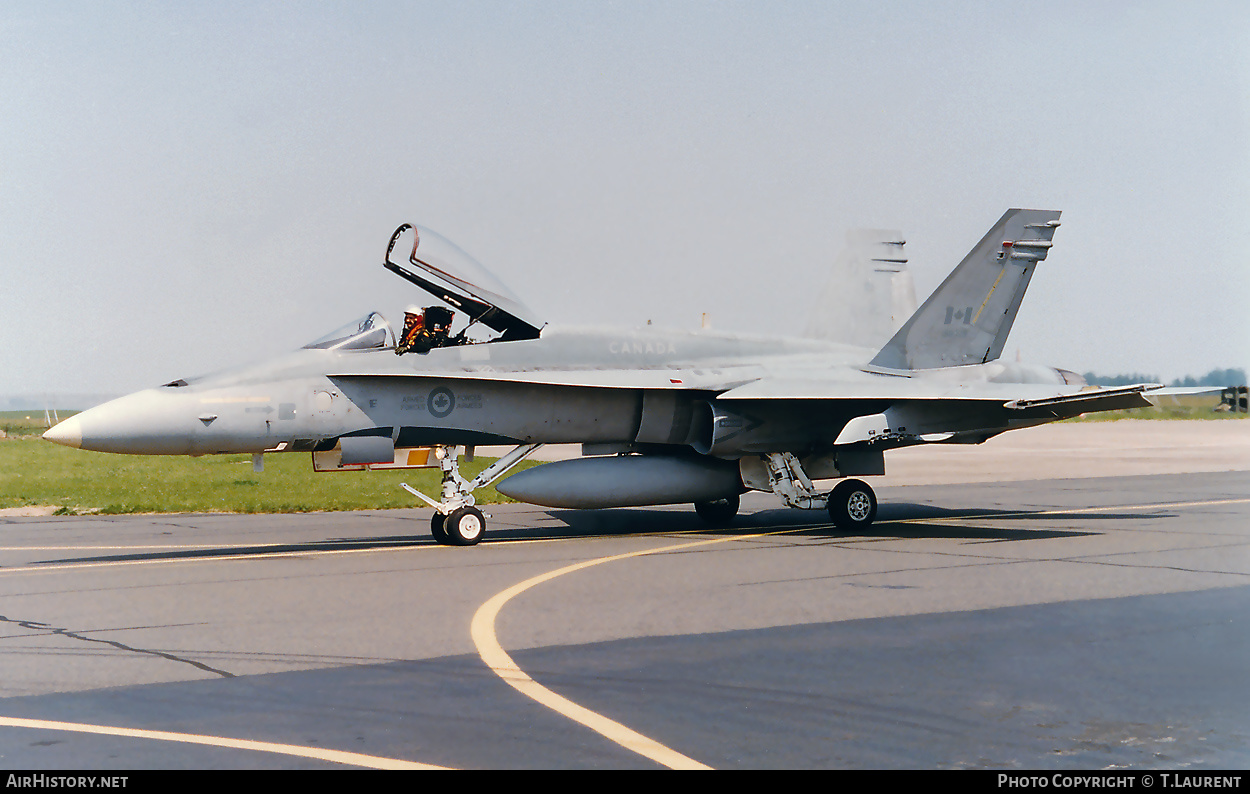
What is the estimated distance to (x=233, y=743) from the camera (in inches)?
213

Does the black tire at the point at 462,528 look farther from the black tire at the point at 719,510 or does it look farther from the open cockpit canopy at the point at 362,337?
the black tire at the point at 719,510

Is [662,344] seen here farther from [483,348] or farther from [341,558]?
[341,558]

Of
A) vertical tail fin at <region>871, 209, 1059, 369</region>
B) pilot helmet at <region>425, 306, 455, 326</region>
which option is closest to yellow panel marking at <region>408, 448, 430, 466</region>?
pilot helmet at <region>425, 306, 455, 326</region>

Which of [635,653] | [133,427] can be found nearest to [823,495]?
[133,427]

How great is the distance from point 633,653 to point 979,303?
39.6ft

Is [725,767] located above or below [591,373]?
below

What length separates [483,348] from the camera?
14.6 meters

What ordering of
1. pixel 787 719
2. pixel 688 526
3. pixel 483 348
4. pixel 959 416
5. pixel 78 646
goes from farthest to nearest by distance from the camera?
pixel 688 526 → pixel 959 416 → pixel 483 348 → pixel 78 646 → pixel 787 719

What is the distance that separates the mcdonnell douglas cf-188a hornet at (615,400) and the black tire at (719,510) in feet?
0.15

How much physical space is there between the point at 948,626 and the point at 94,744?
18.7 feet

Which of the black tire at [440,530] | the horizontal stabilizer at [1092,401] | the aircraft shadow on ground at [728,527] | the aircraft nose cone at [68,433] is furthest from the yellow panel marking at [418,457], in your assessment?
the horizontal stabilizer at [1092,401]

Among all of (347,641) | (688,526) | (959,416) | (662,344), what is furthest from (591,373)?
(347,641)

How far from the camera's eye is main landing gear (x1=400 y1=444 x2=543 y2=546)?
14.3 metres

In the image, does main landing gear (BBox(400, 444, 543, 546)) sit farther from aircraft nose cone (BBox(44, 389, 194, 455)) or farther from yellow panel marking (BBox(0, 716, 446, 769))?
yellow panel marking (BBox(0, 716, 446, 769))
